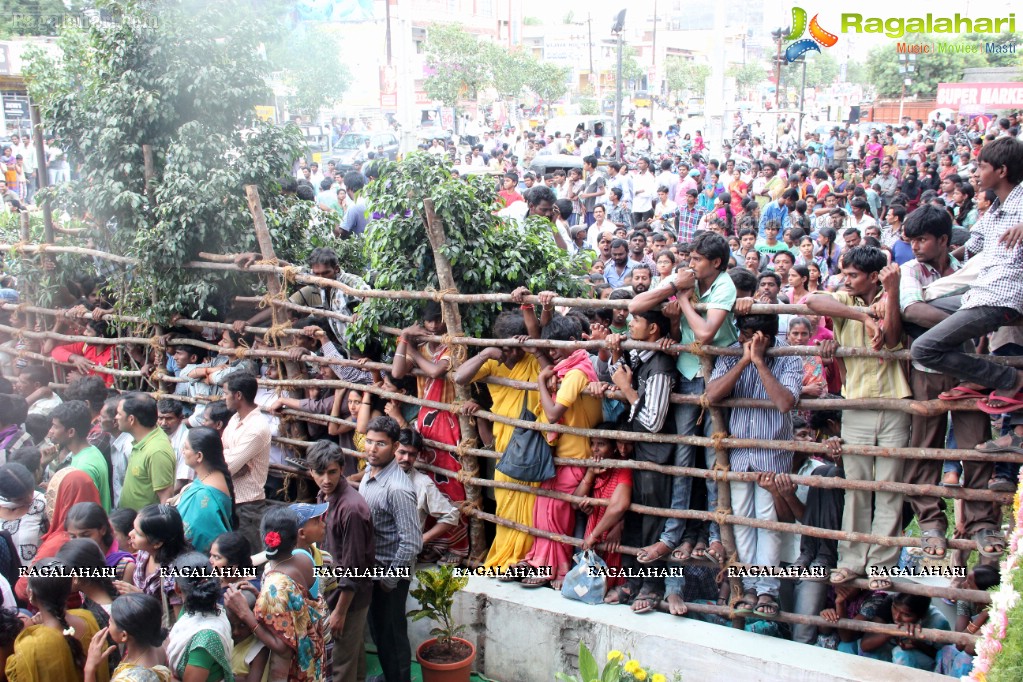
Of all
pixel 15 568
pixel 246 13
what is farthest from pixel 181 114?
pixel 15 568

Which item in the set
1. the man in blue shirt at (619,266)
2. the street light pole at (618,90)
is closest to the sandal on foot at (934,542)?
the man in blue shirt at (619,266)

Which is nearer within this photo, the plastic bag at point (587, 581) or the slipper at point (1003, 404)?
the slipper at point (1003, 404)

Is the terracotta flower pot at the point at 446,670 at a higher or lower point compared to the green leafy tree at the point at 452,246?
lower

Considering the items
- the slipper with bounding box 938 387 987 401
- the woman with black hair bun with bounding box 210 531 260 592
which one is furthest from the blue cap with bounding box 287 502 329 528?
the slipper with bounding box 938 387 987 401

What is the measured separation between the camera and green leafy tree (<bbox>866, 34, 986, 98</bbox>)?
46844 mm

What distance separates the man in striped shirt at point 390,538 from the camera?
5.39 meters

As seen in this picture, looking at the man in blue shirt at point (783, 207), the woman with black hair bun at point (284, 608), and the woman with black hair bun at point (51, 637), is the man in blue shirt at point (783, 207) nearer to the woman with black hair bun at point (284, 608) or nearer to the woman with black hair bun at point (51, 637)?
the woman with black hair bun at point (284, 608)

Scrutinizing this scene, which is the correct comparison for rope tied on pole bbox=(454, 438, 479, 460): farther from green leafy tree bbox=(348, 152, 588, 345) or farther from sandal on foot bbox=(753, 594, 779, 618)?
sandal on foot bbox=(753, 594, 779, 618)

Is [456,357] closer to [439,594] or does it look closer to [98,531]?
[439,594]

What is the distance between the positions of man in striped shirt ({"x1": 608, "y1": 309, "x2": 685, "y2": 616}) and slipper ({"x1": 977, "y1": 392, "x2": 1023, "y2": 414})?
1594 millimetres

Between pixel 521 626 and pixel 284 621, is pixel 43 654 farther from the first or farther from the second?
pixel 521 626

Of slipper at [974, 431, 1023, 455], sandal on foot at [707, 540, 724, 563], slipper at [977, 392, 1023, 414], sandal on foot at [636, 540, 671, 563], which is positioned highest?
slipper at [977, 392, 1023, 414]

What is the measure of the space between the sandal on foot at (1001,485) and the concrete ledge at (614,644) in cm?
99

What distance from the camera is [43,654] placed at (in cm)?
412
